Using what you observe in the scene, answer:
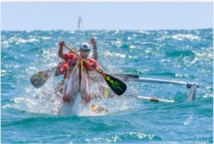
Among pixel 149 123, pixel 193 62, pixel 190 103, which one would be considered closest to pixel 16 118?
pixel 149 123

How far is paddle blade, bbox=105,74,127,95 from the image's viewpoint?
985cm

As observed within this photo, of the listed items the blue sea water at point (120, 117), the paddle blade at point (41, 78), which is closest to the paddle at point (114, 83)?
the blue sea water at point (120, 117)

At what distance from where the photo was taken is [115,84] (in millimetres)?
9930

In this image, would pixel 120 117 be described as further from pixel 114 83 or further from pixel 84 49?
pixel 84 49

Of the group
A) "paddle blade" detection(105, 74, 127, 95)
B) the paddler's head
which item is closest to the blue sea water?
"paddle blade" detection(105, 74, 127, 95)

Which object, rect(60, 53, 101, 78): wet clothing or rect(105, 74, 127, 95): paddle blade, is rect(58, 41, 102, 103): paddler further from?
rect(105, 74, 127, 95): paddle blade

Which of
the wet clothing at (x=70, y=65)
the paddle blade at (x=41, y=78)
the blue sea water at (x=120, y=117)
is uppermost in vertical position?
the wet clothing at (x=70, y=65)

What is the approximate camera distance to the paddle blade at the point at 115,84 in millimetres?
9852

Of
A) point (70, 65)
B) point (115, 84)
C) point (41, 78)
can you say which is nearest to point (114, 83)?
point (115, 84)

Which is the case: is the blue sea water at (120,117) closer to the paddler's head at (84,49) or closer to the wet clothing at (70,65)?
the wet clothing at (70,65)

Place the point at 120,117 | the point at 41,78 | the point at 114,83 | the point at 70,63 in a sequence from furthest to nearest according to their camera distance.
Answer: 1. the point at 41,78
2. the point at 70,63
3. the point at 114,83
4. the point at 120,117

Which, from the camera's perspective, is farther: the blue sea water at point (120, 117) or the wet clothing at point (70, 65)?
the wet clothing at point (70, 65)

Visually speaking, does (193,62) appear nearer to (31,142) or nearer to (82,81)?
(82,81)

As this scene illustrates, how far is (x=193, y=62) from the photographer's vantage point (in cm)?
2092
